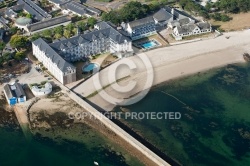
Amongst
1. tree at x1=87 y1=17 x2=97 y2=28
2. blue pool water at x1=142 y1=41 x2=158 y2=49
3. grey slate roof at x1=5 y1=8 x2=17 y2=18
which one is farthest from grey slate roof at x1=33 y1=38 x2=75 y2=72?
blue pool water at x1=142 y1=41 x2=158 y2=49

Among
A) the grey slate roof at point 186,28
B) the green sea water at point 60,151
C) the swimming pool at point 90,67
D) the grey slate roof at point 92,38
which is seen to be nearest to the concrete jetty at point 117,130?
the green sea water at point 60,151

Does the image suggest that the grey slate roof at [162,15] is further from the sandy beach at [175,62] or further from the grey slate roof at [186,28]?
the sandy beach at [175,62]

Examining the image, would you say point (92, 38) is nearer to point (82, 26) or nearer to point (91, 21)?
point (82, 26)

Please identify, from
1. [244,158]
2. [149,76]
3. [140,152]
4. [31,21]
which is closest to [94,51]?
[149,76]

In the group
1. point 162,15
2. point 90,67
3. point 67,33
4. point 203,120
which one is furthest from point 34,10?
point 203,120

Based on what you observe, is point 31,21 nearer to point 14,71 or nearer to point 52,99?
point 14,71

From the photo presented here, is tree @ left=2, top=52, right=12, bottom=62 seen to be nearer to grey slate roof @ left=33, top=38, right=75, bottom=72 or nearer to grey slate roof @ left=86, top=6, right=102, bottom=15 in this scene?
grey slate roof @ left=33, top=38, right=75, bottom=72
